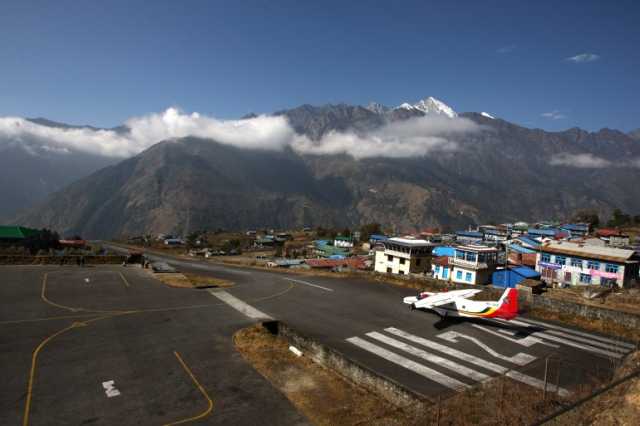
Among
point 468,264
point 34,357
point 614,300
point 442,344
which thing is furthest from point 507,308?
point 468,264

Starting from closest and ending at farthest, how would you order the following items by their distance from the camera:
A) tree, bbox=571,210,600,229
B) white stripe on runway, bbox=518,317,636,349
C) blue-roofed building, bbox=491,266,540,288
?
white stripe on runway, bbox=518,317,636,349 → blue-roofed building, bbox=491,266,540,288 → tree, bbox=571,210,600,229

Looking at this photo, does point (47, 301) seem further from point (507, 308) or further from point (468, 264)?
point (468, 264)

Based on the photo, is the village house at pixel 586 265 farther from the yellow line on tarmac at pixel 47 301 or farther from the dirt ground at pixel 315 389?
the yellow line on tarmac at pixel 47 301

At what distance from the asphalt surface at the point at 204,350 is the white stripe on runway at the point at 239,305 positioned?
0.58 feet

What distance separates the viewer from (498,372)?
22.0m

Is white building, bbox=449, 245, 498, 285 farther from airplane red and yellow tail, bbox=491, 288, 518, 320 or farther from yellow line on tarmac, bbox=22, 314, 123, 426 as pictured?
yellow line on tarmac, bbox=22, 314, 123, 426

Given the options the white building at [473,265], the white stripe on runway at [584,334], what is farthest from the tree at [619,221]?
the white stripe on runway at [584,334]

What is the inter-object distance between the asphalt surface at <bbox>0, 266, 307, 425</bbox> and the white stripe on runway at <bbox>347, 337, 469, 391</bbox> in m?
7.91

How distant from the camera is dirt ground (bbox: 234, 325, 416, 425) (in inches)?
683

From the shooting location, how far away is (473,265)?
6619cm

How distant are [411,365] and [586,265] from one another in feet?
193

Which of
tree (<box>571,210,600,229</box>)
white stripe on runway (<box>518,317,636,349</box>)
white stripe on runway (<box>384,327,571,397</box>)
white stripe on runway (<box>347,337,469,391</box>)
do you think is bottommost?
white stripe on runway (<box>347,337,469,391</box>)

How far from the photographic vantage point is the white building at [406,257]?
76875 millimetres

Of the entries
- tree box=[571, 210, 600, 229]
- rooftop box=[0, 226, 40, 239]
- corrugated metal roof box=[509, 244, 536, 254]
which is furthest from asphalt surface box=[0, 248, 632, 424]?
tree box=[571, 210, 600, 229]
